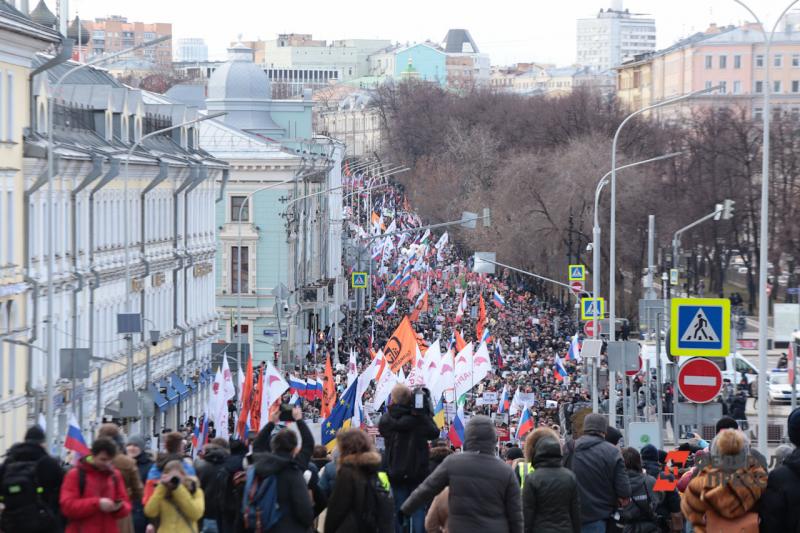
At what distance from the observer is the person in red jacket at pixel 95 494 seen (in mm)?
11820

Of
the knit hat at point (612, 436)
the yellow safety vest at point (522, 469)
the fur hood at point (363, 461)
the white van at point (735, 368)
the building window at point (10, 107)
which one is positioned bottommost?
the white van at point (735, 368)

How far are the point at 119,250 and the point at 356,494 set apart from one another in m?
33.6

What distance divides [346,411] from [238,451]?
15181mm

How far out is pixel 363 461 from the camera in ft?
38.5

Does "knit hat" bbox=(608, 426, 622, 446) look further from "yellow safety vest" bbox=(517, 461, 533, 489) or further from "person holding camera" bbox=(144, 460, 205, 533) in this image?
"person holding camera" bbox=(144, 460, 205, 533)

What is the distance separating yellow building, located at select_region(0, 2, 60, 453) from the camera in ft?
110

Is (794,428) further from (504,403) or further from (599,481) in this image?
(504,403)

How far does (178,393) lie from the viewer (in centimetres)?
4619

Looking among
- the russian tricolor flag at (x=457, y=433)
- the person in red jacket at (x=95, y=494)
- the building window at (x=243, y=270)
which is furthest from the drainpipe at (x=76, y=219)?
the person in red jacket at (x=95, y=494)

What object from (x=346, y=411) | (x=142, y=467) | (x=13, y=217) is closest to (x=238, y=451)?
(x=142, y=467)

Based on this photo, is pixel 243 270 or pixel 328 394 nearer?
pixel 328 394

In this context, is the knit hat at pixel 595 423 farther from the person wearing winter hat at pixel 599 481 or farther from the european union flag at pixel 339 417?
the european union flag at pixel 339 417

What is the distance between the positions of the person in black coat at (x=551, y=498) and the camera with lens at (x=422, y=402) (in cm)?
171

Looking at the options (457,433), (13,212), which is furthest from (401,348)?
(457,433)
